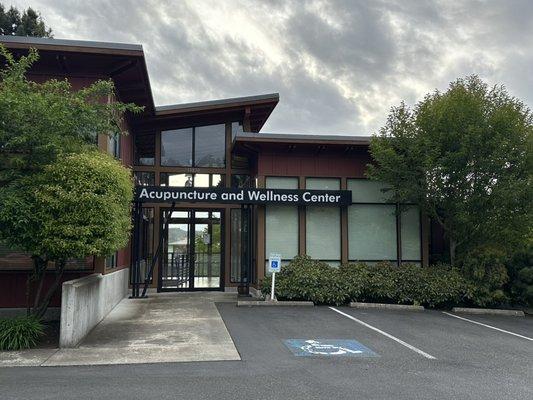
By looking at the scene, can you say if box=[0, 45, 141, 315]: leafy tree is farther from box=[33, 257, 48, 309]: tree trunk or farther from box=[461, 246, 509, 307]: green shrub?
box=[461, 246, 509, 307]: green shrub

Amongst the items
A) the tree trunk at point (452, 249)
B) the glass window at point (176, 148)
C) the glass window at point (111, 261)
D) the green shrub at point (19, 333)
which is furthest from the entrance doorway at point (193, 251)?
the green shrub at point (19, 333)

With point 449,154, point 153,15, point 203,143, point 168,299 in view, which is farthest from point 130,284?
point 449,154

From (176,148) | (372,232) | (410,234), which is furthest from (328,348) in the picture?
(176,148)

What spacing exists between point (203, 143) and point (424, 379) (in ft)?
37.5

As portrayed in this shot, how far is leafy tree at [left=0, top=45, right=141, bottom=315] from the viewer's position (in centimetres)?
751

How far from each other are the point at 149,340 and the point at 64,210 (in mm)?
2649

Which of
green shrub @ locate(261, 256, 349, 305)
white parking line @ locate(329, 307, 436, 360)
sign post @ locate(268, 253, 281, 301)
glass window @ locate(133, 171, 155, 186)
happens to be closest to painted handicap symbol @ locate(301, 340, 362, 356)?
white parking line @ locate(329, 307, 436, 360)

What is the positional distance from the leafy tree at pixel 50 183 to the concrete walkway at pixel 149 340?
1.60 m

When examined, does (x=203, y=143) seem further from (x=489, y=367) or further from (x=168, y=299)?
(x=489, y=367)

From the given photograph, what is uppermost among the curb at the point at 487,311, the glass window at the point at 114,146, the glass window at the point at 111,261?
the glass window at the point at 114,146

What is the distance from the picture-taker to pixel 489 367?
6.87 meters

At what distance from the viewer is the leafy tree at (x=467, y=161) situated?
39.1 feet

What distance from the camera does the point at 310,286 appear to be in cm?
1248

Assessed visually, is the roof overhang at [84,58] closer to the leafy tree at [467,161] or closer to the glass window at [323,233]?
the glass window at [323,233]
